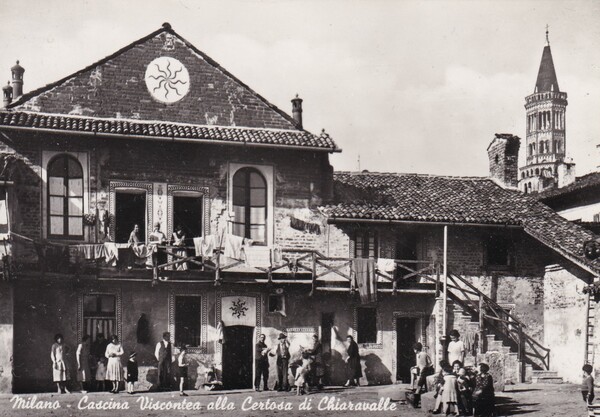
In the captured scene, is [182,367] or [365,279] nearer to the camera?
[182,367]

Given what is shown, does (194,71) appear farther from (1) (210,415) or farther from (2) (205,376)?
(1) (210,415)

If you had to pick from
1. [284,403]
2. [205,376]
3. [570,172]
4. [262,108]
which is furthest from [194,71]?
[570,172]

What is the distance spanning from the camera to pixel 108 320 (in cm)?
2722

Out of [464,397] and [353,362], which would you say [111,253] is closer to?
[353,362]

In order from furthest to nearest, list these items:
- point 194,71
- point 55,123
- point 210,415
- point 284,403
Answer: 1. point 194,71
2. point 55,123
3. point 284,403
4. point 210,415

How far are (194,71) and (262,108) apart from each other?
2.53m

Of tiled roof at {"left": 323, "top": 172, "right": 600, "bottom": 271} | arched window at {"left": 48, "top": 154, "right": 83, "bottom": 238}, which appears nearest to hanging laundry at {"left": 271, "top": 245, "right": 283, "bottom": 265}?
tiled roof at {"left": 323, "top": 172, "right": 600, "bottom": 271}

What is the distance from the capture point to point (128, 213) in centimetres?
2806

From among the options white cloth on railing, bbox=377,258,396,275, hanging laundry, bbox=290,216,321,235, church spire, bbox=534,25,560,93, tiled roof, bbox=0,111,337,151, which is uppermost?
church spire, bbox=534,25,560,93

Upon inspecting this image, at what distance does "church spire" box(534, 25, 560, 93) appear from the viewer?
320 ft

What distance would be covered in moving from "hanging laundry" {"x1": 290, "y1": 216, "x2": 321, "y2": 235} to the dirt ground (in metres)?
5.68

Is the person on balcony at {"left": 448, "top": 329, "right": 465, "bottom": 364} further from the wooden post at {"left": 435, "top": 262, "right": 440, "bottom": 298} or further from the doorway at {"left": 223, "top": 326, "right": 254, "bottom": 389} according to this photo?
the doorway at {"left": 223, "top": 326, "right": 254, "bottom": 389}

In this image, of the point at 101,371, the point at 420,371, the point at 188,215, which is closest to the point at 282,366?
the point at 420,371

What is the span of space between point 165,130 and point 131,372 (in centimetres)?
744
